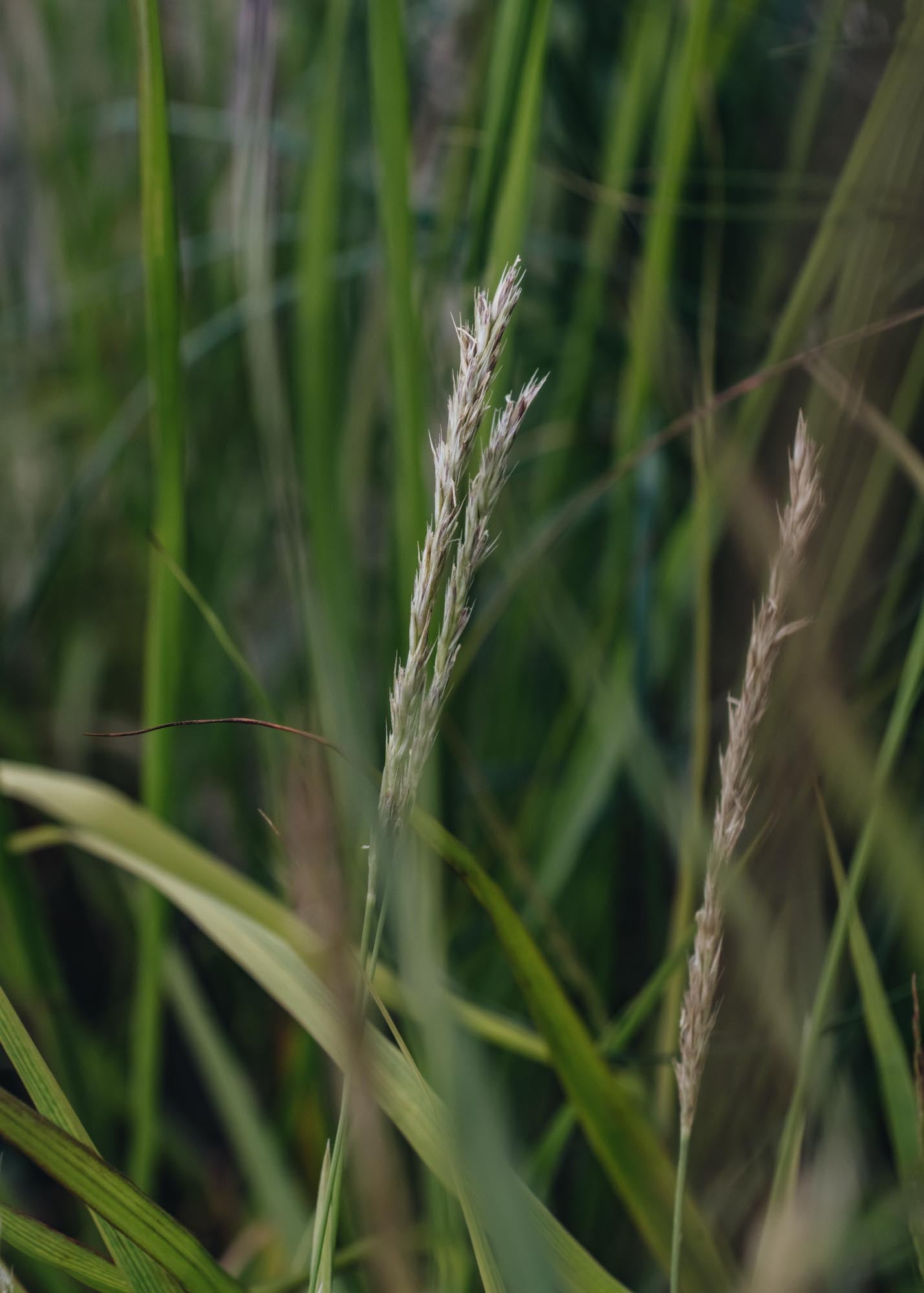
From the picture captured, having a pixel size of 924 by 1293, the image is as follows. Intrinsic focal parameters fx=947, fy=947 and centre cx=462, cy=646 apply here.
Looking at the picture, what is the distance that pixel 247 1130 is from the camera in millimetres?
542

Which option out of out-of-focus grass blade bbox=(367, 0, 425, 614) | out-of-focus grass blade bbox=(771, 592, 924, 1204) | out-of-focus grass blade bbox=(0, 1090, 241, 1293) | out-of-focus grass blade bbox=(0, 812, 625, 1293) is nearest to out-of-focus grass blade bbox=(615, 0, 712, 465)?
out-of-focus grass blade bbox=(367, 0, 425, 614)

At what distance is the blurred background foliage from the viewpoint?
455 millimetres

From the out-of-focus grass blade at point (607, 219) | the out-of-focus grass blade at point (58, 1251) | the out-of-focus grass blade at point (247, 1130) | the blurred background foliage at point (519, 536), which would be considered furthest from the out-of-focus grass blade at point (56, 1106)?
the out-of-focus grass blade at point (607, 219)

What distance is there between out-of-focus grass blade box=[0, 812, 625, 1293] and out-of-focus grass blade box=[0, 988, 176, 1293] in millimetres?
83

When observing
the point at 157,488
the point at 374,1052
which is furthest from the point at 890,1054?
the point at 157,488

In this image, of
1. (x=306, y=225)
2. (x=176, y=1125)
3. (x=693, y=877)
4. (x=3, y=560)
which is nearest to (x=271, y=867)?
(x=176, y=1125)

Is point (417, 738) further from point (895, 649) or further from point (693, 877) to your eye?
point (895, 649)

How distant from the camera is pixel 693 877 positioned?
51cm

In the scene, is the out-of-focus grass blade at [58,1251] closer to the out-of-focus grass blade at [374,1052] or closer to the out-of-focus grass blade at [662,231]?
the out-of-focus grass blade at [374,1052]

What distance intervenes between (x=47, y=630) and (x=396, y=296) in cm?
71

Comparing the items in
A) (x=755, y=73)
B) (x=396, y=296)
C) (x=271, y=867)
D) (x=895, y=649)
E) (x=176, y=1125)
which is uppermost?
(x=755, y=73)

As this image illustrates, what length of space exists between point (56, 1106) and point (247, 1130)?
269 millimetres

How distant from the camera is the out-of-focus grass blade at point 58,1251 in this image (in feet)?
0.94

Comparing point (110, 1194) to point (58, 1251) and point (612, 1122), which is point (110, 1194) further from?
point (612, 1122)
